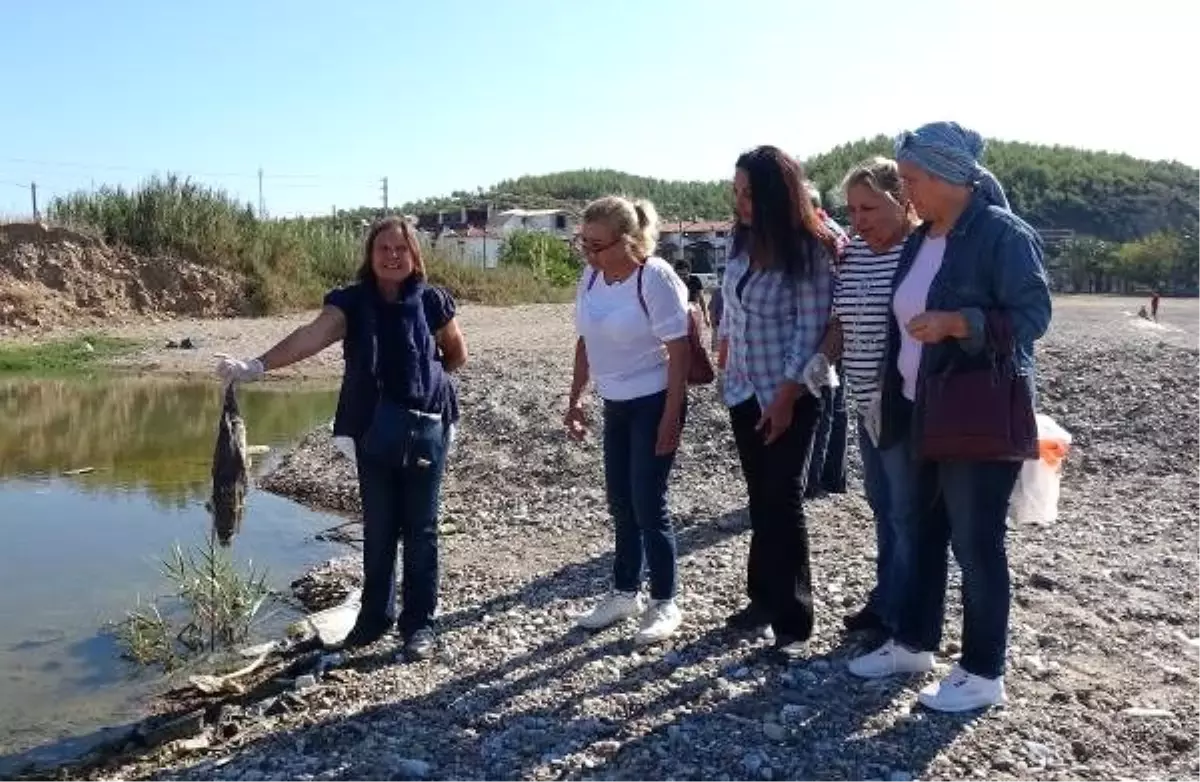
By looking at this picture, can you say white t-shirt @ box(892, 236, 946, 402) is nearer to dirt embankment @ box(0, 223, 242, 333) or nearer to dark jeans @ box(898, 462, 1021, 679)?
dark jeans @ box(898, 462, 1021, 679)

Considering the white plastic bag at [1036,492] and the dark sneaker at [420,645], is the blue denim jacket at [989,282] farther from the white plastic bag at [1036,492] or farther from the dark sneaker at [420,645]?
the dark sneaker at [420,645]

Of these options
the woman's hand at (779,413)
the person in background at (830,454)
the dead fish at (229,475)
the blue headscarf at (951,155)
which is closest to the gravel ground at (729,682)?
the person in background at (830,454)

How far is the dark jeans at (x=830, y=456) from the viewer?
7.59m

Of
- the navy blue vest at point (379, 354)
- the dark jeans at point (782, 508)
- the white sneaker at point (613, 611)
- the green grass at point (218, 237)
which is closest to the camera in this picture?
the dark jeans at point (782, 508)

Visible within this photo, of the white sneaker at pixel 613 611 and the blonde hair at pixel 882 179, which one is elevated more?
the blonde hair at pixel 882 179

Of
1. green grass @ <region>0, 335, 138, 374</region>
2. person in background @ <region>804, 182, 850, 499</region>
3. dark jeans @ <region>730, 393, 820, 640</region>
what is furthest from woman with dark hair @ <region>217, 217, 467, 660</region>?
green grass @ <region>0, 335, 138, 374</region>

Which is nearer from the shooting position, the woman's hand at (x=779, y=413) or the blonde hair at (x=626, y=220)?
the woman's hand at (x=779, y=413)

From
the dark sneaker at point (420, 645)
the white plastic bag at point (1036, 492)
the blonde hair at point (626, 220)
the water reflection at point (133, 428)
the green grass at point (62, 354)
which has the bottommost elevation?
the water reflection at point (133, 428)

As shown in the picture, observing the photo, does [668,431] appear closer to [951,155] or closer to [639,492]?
[639,492]

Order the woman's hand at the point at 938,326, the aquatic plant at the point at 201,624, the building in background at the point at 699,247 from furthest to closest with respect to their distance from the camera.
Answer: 1. the building in background at the point at 699,247
2. the aquatic plant at the point at 201,624
3. the woman's hand at the point at 938,326

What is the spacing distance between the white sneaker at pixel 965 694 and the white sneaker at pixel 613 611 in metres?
1.59

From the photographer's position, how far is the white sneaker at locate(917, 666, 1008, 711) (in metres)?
3.96

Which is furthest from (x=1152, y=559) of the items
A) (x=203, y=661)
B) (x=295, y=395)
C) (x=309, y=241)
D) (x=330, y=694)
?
(x=309, y=241)

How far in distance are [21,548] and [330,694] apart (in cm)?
517
